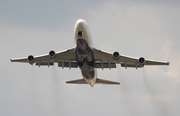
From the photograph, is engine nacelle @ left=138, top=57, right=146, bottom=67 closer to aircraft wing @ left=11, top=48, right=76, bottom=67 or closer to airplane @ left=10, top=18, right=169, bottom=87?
airplane @ left=10, top=18, right=169, bottom=87

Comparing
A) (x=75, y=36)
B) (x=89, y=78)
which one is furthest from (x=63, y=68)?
(x=75, y=36)

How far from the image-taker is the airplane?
86500 millimetres

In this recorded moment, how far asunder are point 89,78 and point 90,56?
17.2 feet

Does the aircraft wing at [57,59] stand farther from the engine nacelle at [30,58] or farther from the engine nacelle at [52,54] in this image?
the engine nacelle at [52,54]

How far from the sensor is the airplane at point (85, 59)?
86500mm

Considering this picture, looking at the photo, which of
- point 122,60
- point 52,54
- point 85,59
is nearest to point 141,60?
point 122,60

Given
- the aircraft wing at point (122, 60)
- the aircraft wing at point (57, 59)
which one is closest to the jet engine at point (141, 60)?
the aircraft wing at point (122, 60)

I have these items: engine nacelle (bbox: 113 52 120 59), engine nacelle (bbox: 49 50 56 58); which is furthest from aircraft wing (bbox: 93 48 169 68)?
engine nacelle (bbox: 49 50 56 58)

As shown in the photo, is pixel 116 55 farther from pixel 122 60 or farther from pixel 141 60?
pixel 122 60

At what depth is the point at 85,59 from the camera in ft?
292

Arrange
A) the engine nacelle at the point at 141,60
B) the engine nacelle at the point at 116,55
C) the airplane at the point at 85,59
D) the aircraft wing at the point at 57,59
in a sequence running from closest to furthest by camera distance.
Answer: the airplane at the point at 85,59 < the engine nacelle at the point at 116,55 < the engine nacelle at the point at 141,60 < the aircraft wing at the point at 57,59

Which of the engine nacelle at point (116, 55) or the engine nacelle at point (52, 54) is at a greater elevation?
the engine nacelle at point (52, 54)

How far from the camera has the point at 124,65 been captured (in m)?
95.4

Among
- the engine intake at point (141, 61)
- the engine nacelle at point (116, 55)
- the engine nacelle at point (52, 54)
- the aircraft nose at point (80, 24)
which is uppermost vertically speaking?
the aircraft nose at point (80, 24)
